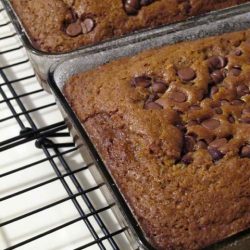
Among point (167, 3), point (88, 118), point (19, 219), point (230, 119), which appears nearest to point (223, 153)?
point (230, 119)

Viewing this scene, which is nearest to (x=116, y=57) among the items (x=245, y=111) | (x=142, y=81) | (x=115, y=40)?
(x=115, y=40)

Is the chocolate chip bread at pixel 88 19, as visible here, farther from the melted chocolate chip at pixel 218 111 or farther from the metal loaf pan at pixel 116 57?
the melted chocolate chip at pixel 218 111

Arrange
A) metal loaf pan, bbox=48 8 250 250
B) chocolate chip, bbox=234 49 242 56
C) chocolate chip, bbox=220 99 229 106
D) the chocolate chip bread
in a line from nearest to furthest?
metal loaf pan, bbox=48 8 250 250 → chocolate chip, bbox=220 99 229 106 → chocolate chip, bbox=234 49 242 56 → the chocolate chip bread

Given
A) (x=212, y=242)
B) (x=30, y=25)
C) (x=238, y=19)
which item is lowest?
(x=212, y=242)

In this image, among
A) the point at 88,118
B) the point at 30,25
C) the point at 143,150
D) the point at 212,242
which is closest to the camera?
the point at 212,242

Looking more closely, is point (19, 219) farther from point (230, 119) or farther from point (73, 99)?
point (230, 119)

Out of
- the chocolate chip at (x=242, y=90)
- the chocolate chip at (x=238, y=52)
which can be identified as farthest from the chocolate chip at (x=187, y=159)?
the chocolate chip at (x=238, y=52)

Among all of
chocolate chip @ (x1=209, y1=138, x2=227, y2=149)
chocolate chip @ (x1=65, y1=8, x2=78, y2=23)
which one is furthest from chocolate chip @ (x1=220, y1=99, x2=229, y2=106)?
chocolate chip @ (x1=65, y1=8, x2=78, y2=23)

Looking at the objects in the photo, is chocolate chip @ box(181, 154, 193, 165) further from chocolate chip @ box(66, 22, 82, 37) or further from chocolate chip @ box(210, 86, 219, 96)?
chocolate chip @ box(66, 22, 82, 37)
